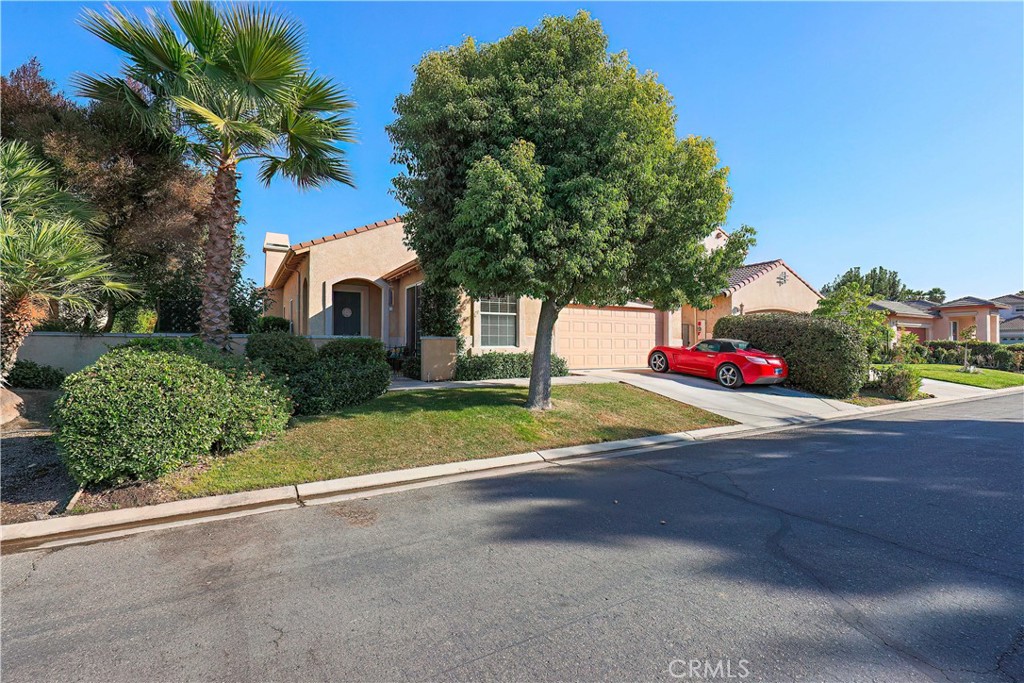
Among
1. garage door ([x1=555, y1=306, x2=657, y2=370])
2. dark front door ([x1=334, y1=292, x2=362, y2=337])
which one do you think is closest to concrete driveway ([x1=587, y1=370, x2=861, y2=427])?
garage door ([x1=555, y1=306, x2=657, y2=370])

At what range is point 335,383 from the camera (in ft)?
30.1

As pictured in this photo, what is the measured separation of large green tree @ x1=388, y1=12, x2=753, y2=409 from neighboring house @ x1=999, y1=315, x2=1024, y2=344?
4993cm

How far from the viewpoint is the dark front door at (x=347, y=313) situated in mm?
18266

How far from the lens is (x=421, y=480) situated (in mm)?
6406

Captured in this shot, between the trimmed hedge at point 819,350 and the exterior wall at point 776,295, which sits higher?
the exterior wall at point 776,295

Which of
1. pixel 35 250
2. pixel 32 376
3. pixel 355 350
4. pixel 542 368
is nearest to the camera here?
pixel 35 250

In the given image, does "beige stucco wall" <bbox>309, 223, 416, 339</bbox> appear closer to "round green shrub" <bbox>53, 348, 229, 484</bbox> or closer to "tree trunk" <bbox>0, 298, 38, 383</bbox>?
"tree trunk" <bbox>0, 298, 38, 383</bbox>

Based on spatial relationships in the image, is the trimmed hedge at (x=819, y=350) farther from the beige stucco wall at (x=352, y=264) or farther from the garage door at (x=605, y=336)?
the beige stucco wall at (x=352, y=264)

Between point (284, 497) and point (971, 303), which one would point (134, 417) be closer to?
point (284, 497)

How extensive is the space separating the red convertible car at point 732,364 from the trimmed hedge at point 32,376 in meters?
16.4

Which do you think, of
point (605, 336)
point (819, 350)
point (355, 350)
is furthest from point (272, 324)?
point (819, 350)

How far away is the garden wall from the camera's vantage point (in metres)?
11.6

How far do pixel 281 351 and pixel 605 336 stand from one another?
38.2 feet

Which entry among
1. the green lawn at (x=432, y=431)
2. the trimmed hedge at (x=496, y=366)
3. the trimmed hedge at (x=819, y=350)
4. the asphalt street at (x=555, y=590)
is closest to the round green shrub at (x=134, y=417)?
the green lawn at (x=432, y=431)
